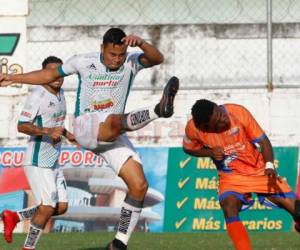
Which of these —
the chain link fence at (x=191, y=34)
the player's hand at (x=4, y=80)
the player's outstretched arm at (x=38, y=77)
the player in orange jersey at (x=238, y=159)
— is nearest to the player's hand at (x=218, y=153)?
the player in orange jersey at (x=238, y=159)

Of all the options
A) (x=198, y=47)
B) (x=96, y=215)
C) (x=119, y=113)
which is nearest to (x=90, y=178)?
(x=96, y=215)

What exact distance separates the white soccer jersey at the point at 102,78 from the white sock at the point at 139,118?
450 mm

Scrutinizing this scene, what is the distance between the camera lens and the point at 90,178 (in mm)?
19062

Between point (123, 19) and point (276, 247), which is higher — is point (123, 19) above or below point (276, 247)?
above

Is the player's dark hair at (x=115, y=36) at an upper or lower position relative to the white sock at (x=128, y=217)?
upper

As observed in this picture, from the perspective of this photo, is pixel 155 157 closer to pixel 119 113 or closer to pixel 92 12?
pixel 92 12

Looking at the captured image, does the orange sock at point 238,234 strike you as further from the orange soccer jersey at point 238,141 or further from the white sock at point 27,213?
the white sock at point 27,213

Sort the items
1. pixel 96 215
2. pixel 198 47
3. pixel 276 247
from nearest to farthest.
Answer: pixel 276 247 → pixel 96 215 → pixel 198 47

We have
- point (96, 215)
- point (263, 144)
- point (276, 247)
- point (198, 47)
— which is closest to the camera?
point (263, 144)

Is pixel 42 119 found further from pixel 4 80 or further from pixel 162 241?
pixel 162 241

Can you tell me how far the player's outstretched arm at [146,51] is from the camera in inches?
429

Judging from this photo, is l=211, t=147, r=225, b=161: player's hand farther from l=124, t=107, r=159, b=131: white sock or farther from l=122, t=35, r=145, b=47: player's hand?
l=122, t=35, r=145, b=47: player's hand

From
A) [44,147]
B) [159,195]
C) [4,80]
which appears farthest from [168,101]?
[159,195]

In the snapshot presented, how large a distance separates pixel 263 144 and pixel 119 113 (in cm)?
165
